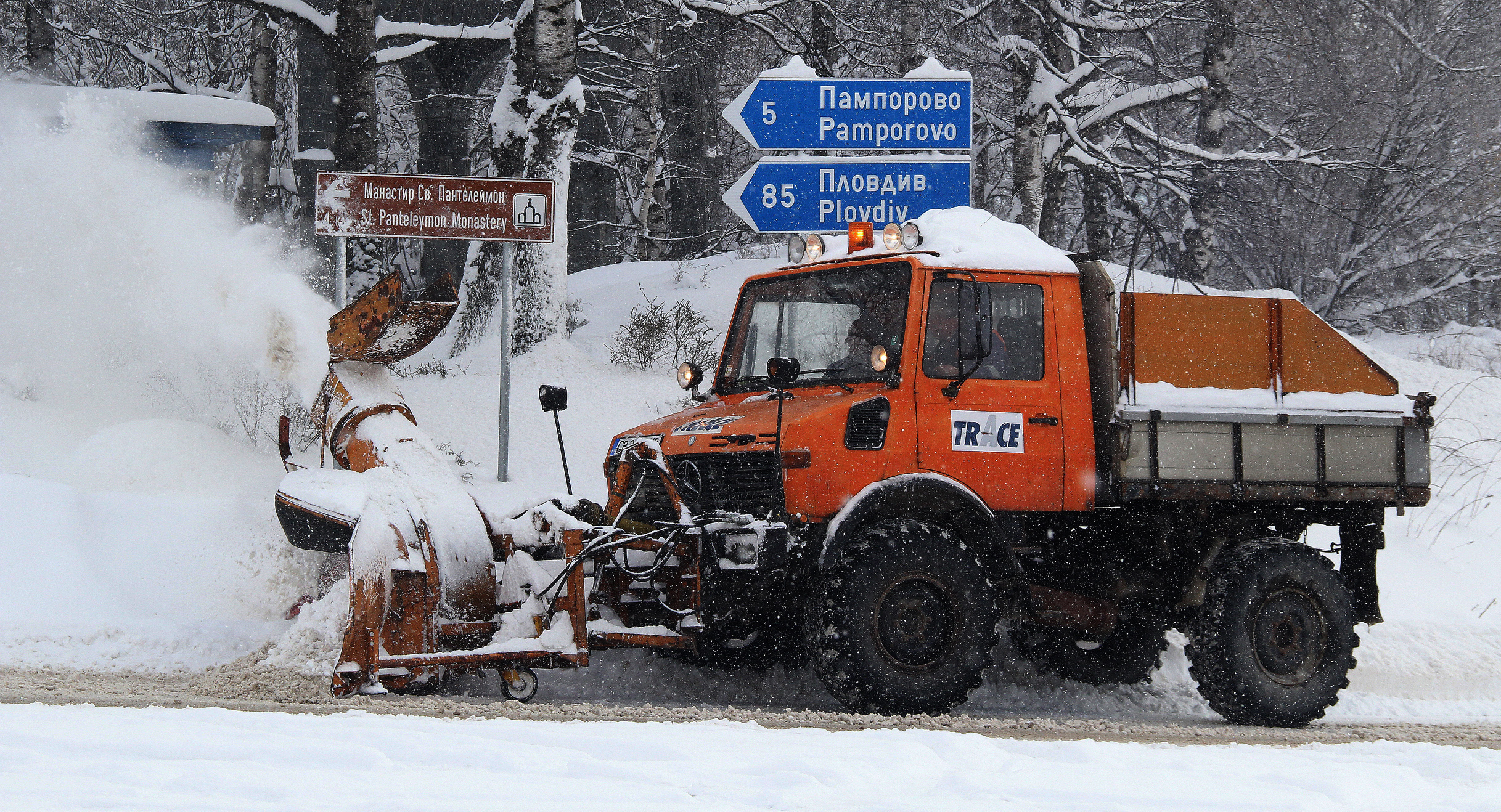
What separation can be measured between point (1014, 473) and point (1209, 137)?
39.6ft

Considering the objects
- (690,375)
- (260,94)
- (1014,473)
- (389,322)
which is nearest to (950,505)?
(1014,473)

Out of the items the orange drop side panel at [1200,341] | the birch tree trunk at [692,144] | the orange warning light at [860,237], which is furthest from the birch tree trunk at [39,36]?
the orange drop side panel at [1200,341]

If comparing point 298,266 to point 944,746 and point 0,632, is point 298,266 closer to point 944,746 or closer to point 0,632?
point 0,632

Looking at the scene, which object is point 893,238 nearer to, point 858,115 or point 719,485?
point 719,485

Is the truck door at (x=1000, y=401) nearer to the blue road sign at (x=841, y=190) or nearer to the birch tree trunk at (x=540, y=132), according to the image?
the blue road sign at (x=841, y=190)

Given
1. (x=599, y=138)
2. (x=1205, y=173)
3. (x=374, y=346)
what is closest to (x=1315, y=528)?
(x=374, y=346)

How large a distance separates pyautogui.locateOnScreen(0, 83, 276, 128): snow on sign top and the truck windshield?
8.95 m

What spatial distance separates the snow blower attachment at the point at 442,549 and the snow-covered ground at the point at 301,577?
807 millimetres

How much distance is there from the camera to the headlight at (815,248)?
263 inches

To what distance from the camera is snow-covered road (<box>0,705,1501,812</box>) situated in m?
3.52

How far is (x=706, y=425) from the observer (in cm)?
623

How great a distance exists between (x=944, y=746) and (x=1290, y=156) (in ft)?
43.5

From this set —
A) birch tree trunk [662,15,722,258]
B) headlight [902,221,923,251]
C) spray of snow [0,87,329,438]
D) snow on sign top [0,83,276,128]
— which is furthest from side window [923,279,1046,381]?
birch tree trunk [662,15,722,258]

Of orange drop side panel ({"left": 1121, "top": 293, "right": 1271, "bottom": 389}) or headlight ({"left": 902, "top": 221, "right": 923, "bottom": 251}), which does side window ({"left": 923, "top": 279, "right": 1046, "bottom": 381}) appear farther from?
orange drop side panel ({"left": 1121, "top": 293, "right": 1271, "bottom": 389})
